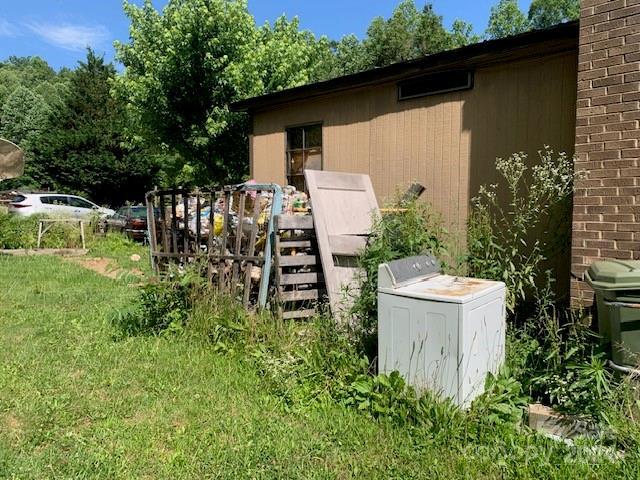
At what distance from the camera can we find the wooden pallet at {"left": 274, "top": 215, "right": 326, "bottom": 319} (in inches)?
193

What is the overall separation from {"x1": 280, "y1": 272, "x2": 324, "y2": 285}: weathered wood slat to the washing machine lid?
1833mm

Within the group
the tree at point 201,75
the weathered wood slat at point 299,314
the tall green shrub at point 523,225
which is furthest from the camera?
the tree at point 201,75

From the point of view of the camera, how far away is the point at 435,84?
635 centimetres

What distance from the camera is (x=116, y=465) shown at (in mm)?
2562

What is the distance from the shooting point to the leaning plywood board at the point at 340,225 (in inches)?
187

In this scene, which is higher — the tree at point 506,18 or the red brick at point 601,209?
the tree at point 506,18

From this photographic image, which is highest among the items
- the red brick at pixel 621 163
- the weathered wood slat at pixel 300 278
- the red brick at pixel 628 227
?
the red brick at pixel 621 163

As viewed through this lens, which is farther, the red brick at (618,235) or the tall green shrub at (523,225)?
the tall green shrub at (523,225)

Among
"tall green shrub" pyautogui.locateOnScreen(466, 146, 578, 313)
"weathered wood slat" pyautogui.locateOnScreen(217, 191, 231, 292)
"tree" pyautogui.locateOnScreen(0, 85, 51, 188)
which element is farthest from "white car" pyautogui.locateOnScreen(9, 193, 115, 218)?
"tree" pyautogui.locateOnScreen(0, 85, 51, 188)

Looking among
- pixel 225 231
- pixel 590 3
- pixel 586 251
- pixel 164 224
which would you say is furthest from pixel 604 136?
→ pixel 164 224

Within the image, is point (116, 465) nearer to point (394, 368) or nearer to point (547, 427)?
point (394, 368)

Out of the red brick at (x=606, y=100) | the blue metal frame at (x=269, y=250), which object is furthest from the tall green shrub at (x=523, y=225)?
the blue metal frame at (x=269, y=250)

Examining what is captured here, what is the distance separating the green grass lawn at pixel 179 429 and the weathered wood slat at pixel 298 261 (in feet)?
3.78

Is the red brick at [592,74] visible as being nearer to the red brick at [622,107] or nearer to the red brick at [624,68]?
the red brick at [624,68]
